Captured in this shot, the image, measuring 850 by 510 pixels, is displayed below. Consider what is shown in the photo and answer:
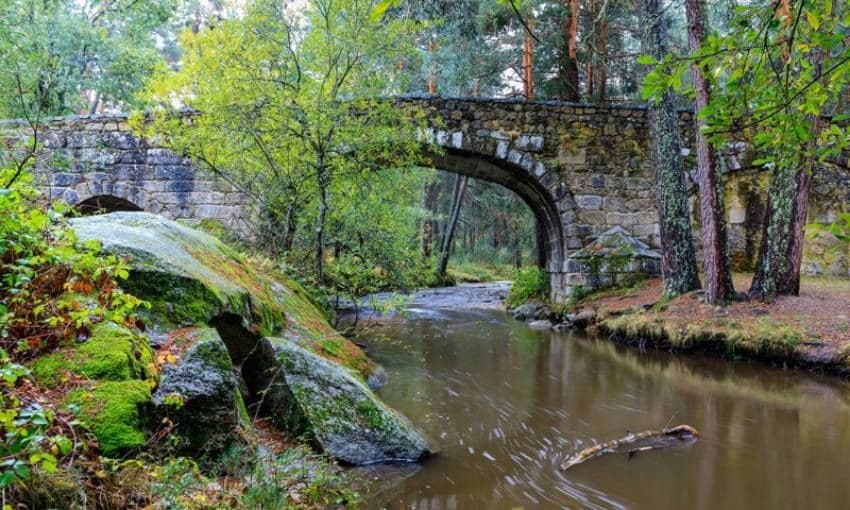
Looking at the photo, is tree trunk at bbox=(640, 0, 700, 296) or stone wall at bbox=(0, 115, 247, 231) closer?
tree trunk at bbox=(640, 0, 700, 296)

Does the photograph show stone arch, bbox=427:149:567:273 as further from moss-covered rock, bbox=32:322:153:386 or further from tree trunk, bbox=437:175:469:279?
moss-covered rock, bbox=32:322:153:386

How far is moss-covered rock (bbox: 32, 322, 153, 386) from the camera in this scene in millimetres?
1826

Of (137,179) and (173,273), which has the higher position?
(137,179)

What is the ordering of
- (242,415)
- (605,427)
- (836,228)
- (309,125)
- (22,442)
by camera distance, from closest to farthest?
(22,442)
(836,228)
(242,415)
(605,427)
(309,125)

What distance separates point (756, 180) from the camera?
9789 mm

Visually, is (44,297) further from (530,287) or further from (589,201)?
(530,287)

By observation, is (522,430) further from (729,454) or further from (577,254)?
(577,254)

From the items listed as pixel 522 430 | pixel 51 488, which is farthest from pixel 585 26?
pixel 51 488

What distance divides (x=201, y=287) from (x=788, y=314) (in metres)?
6.04

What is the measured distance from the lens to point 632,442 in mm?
3250

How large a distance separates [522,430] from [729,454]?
122cm

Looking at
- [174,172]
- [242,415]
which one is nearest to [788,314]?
[242,415]

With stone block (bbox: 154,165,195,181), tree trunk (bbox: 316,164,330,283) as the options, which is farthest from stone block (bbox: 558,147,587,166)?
stone block (bbox: 154,165,195,181)

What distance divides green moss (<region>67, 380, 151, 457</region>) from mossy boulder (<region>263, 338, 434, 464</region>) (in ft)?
3.41
